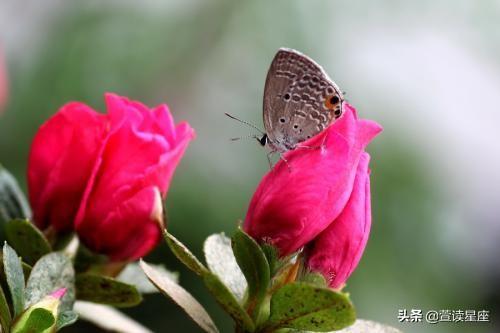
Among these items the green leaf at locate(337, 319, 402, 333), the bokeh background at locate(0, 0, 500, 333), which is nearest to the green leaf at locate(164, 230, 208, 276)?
the green leaf at locate(337, 319, 402, 333)

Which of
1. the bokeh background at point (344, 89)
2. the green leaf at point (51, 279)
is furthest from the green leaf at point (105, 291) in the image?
the bokeh background at point (344, 89)

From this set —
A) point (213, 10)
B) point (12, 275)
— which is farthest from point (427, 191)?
point (12, 275)

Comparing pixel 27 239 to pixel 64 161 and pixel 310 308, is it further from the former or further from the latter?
pixel 310 308

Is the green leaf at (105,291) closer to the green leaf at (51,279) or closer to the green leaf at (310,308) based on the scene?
the green leaf at (51,279)

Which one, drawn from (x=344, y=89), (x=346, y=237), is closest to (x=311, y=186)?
(x=346, y=237)

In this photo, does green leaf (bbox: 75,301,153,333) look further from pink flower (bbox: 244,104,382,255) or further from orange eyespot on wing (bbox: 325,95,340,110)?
orange eyespot on wing (bbox: 325,95,340,110)

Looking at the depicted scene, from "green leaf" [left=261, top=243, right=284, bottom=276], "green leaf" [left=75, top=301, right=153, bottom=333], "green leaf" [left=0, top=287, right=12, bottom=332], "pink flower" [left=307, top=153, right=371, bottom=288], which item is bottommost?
"green leaf" [left=75, top=301, right=153, bottom=333]
